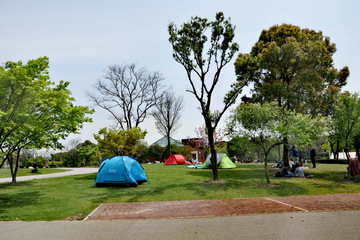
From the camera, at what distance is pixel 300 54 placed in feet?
66.3

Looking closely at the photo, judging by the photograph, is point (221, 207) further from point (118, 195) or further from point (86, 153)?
point (86, 153)

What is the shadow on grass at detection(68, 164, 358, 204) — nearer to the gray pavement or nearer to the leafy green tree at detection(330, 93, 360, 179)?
the leafy green tree at detection(330, 93, 360, 179)

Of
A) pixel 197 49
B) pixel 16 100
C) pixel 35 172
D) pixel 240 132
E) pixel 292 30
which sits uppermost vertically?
pixel 292 30

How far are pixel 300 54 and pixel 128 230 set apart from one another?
18.8 metres

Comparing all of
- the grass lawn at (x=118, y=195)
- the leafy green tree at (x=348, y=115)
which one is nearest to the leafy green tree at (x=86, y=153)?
the grass lawn at (x=118, y=195)

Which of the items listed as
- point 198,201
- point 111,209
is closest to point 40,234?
point 111,209

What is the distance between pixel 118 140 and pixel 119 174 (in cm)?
672

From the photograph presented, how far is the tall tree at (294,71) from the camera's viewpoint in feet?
67.5

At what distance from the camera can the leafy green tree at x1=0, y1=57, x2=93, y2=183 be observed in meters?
9.88

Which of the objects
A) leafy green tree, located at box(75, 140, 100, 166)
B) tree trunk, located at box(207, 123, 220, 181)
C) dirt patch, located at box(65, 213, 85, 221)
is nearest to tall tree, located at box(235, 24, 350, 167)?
tree trunk, located at box(207, 123, 220, 181)

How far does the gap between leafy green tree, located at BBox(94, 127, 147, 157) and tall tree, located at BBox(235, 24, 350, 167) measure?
9.73 m

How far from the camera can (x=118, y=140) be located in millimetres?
20953

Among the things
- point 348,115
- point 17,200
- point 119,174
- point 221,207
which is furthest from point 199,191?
point 348,115

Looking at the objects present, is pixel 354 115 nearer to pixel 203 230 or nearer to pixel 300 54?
pixel 300 54
